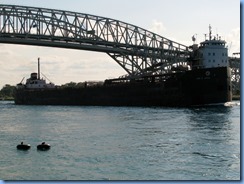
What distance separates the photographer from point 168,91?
210 feet

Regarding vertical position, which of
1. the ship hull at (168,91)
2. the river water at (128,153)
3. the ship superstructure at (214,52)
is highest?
the ship superstructure at (214,52)

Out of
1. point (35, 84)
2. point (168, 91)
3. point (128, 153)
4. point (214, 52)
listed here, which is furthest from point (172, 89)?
point (35, 84)

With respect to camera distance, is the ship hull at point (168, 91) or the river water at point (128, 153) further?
the ship hull at point (168, 91)

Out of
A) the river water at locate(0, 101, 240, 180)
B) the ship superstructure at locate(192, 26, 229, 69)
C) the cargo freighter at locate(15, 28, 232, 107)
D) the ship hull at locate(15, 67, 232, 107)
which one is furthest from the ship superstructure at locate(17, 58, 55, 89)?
the river water at locate(0, 101, 240, 180)

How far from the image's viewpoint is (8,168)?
840 inches

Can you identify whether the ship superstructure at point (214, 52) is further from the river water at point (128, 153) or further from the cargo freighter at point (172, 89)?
the river water at point (128, 153)

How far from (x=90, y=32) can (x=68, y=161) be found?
A: 69706 mm

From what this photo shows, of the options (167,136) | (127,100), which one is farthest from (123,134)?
(127,100)

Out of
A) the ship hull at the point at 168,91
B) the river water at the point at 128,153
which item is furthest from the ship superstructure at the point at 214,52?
the river water at the point at 128,153

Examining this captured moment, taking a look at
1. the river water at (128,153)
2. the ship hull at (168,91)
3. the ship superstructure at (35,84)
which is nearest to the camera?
the river water at (128,153)

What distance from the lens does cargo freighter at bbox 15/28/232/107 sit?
199ft

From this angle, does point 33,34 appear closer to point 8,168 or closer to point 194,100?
point 194,100

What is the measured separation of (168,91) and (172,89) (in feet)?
2.82

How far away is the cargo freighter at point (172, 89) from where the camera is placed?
199ft
